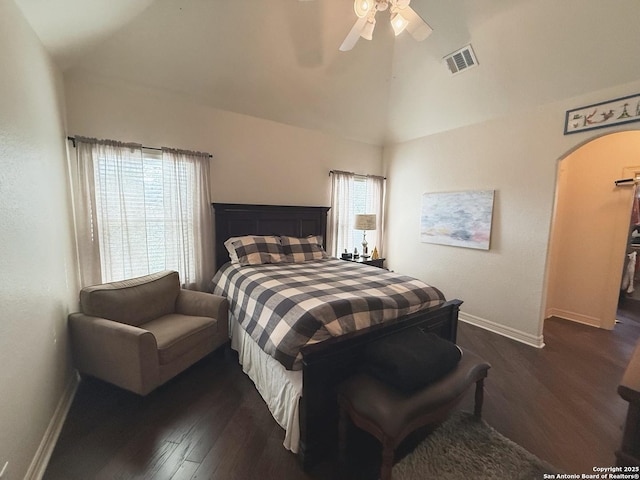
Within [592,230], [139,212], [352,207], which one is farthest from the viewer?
[352,207]

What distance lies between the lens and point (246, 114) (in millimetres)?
3342

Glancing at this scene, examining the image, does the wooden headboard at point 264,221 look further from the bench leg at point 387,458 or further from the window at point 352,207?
the bench leg at point 387,458

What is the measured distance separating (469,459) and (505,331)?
2.15 metres

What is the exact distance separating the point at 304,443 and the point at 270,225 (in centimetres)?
257

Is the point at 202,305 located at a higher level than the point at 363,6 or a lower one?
lower

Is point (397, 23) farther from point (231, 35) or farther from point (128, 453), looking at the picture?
point (128, 453)

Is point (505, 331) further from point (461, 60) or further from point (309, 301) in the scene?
point (461, 60)

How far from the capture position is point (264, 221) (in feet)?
11.6

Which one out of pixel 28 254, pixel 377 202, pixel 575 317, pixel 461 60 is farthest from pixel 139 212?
pixel 575 317

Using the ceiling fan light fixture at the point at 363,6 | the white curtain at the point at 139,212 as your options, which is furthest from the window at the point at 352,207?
the ceiling fan light fixture at the point at 363,6

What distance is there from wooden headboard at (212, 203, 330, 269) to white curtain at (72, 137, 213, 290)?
141 mm

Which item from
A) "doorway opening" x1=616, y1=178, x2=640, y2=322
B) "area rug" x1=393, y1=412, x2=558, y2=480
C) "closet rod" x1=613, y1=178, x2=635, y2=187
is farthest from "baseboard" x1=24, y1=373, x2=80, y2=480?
"doorway opening" x1=616, y1=178, x2=640, y2=322

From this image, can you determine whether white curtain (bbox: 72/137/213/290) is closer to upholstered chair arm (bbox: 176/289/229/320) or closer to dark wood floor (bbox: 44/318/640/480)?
upholstered chair arm (bbox: 176/289/229/320)

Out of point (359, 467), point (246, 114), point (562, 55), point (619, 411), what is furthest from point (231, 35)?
point (619, 411)
